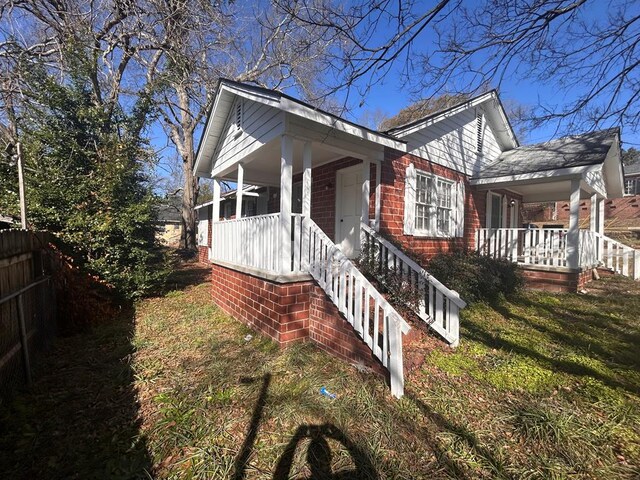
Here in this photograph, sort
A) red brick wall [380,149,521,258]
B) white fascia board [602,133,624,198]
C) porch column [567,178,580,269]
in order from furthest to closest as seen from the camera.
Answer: white fascia board [602,133,624,198] → porch column [567,178,580,269] → red brick wall [380,149,521,258]

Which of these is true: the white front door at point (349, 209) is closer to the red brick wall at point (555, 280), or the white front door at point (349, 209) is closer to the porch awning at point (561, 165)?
the porch awning at point (561, 165)

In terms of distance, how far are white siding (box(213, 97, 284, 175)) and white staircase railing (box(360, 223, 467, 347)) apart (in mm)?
2949

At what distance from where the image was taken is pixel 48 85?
6680 mm

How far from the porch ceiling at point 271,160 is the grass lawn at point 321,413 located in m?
3.74

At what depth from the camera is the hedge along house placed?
4332mm

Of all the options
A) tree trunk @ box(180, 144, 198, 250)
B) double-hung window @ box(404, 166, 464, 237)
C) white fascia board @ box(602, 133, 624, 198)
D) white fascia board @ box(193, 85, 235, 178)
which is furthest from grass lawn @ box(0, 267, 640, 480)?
Answer: tree trunk @ box(180, 144, 198, 250)

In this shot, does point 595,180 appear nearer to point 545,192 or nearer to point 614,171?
point 614,171

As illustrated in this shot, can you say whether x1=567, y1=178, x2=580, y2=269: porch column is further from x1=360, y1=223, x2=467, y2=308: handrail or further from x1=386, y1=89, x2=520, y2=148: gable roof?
x1=360, y1=223, x2=467, y2=308: handrail

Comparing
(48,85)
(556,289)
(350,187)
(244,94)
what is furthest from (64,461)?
(556,289)

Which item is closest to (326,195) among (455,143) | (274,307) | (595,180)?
(274,307)

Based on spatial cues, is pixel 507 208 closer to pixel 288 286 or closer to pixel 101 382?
pixel 288 286

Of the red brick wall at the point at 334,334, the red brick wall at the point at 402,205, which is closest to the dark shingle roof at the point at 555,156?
the red brick wall at the point at 402,205

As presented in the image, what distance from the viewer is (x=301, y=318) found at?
15.4 ft

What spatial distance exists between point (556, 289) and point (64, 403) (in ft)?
34.4
